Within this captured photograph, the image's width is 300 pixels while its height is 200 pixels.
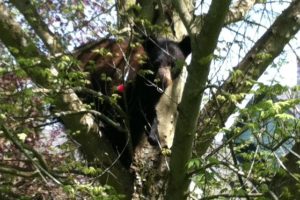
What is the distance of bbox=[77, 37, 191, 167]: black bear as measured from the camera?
4.48m

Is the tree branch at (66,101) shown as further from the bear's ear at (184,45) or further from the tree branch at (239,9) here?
the tree branch at (239,9)

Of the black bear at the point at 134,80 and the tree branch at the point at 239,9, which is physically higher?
the tree branch at the point at 239,9

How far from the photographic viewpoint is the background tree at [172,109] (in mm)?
3447

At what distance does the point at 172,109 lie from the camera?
4.64 metres

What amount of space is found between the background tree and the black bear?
5.3 inches

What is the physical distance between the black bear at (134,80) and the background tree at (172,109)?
5.3 inches

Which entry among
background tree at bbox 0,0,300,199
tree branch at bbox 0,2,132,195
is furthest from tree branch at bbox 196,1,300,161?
tree branch at bbox 0,2,132,195

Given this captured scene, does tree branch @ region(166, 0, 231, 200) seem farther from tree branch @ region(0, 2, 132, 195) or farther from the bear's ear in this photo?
the bear's ear

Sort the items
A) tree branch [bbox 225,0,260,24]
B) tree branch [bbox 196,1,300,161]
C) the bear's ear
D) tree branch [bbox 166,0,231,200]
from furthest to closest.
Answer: the bear's ear
tree branch [bbox 225,0,260,24]
tree branch [bbox 196,1,300,161]
tree branch [bbox 166,0,231,200]

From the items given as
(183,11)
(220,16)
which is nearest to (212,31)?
(220,16)

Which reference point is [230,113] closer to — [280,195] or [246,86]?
[246,86]

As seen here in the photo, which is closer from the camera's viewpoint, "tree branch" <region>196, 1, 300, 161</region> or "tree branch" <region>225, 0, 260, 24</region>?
"tree branch" <region>196, 1, 300, 161</region>

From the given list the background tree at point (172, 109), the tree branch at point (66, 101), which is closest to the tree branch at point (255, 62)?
the background tree at point (172, 109)

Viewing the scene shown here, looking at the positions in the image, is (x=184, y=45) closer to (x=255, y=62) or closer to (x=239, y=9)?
(x=239, y=9)
